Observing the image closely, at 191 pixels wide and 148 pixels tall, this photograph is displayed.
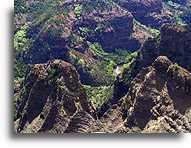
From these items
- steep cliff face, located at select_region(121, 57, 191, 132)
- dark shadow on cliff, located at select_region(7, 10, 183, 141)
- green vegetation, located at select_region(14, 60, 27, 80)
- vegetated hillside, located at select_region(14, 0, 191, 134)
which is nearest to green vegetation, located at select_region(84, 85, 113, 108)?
vegetated hillside, located at select_region(14, 0, 191, 134)

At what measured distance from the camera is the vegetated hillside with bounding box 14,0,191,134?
4.38 m

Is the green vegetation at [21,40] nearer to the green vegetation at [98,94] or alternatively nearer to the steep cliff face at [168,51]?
the green vegetation at [98,94]

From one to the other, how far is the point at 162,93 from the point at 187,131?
0.31 metres

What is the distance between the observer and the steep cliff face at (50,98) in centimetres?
437

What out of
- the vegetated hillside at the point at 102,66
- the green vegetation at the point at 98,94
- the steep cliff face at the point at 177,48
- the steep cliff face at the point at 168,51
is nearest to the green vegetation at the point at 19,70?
the vegetated hillside at the point at 102,66

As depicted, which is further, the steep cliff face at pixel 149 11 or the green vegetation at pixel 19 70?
the steep cliff face at pixel 149 11

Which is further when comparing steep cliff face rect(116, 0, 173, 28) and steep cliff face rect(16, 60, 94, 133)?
steep cliff face rect(116, 0, 173, 28)

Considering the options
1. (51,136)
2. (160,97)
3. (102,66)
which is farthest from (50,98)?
(160,97)

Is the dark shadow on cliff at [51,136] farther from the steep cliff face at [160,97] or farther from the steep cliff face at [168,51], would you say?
the steep cliff face at [168,51]

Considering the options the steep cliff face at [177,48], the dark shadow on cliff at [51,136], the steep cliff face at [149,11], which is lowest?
the dark shadow on cliff at [51,136]

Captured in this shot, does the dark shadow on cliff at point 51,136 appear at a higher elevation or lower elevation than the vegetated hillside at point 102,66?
lower

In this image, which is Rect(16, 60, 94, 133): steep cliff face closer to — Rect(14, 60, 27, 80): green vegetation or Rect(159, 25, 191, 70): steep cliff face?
Rect(14, 60, 27, 80): green vegetation

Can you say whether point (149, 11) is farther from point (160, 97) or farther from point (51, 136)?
point (51, 136)

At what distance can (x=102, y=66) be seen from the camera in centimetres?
446
